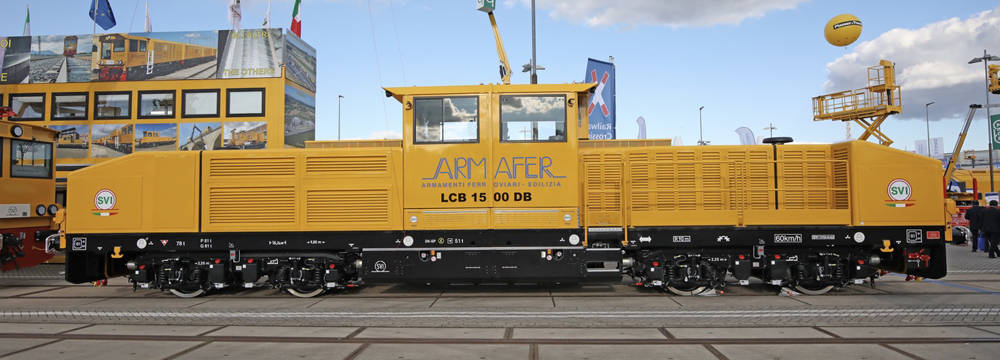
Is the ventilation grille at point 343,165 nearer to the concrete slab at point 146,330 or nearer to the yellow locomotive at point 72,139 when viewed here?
the concrete slab at point 146,330

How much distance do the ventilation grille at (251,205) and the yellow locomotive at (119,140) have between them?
14.7 meters

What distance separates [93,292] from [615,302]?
9782 mm

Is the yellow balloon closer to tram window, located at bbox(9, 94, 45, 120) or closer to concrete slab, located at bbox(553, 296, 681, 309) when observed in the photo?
concrete slab, located at bbox(553, 296, 681, 309)

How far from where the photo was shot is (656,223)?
8.98 meters

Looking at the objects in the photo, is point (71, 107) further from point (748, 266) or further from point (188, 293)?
point (748, 266)

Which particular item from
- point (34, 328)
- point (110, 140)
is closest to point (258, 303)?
point (34, 328)

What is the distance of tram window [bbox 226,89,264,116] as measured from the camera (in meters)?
20.4

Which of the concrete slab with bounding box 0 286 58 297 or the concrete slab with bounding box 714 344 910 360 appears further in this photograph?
the concrete slab with bounding box 0 286 58 297

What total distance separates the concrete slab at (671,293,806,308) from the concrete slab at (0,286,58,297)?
39.6ft

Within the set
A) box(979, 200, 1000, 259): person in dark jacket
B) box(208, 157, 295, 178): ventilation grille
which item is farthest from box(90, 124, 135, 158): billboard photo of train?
box(979, 200, 1000, 259): person in dark jacket

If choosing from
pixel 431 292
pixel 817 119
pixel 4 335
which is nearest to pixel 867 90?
pixel 817 119

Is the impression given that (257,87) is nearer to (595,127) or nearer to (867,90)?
(595,127)

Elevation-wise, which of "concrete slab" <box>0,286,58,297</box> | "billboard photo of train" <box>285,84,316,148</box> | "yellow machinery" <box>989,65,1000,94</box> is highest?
"yellow machinery" <box>989,65,1000,94</box>

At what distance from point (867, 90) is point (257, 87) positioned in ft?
83.2
